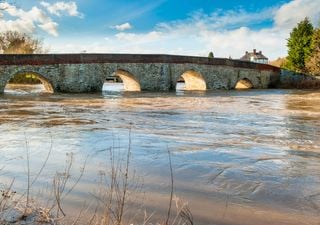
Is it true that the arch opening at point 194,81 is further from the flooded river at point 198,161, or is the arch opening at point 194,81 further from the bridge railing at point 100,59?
the flooded river at point 198,161

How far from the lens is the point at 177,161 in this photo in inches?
198

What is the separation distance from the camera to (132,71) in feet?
79.8

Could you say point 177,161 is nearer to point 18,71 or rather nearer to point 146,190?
point 146,190

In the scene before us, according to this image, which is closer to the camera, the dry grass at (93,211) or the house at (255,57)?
the dry grass at (93,211)

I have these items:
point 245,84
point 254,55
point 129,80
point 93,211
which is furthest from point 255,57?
point 93,211

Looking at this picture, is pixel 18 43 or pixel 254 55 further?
pixel 254 55

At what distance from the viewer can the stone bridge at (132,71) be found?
20438 millimetres

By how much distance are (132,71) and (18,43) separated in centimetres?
1843

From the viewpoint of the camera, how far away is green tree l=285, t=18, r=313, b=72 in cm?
3809

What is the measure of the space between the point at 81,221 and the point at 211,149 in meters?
3.23

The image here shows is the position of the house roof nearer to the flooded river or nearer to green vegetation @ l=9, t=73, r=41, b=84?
green vegetation @ l=9, t=73, r=41, b=84

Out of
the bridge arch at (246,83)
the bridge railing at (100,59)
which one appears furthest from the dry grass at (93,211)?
the bridge arch at (246,83)

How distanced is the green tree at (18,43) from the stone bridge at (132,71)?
14681mm

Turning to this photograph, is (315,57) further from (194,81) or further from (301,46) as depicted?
(194,81)
